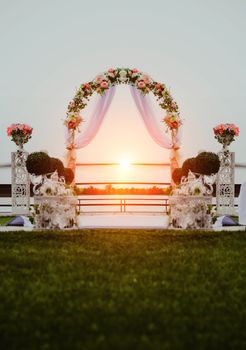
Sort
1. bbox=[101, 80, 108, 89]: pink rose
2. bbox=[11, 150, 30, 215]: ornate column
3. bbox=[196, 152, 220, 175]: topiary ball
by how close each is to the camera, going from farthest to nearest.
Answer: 1. bbox=[11, 150, 30, 215]: ornate column
2. bbox=[101, 80, 108, 89]: pink rose
3. bbox=[196, 152, 220, 175]: topiary ball

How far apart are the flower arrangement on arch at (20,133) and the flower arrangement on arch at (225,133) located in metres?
3.65

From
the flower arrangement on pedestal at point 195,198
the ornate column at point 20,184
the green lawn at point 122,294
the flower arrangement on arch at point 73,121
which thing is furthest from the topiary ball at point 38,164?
the ornate column at point 20,184

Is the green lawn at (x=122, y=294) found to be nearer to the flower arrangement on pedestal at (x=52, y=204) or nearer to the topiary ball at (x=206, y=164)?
the flower arrangement on pedestal at (x=52, y=204)

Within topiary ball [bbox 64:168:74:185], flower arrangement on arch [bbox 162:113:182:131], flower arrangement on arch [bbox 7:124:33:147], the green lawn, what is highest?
flower arrangement on arch [bbox 162:113:182:131]

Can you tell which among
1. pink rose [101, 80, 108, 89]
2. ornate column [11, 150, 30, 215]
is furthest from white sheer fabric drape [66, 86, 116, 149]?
ornate column [11, 150, 30, 215]

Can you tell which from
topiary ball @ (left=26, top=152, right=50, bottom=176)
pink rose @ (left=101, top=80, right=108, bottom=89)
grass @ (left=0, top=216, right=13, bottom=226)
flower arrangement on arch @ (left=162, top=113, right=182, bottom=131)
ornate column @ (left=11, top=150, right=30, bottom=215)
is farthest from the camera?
ornate column @ (left=11, top=150, right=30, bottom=215)

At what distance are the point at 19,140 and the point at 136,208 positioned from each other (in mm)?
2702

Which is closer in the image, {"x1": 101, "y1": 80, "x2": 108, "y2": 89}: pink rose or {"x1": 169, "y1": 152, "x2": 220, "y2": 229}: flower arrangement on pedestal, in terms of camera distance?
{"x1": 169, "y1": 152, "x2": 220, "y2": 229}: flower arrangement on pedestal

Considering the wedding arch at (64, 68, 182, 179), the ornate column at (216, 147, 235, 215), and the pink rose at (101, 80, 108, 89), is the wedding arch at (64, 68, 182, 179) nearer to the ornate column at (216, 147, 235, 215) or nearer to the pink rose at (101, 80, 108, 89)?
the pink rose at (101, 80, 108, 89)

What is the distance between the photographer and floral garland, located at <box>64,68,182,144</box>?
9.89 metres

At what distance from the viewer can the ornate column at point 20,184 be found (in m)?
10.7

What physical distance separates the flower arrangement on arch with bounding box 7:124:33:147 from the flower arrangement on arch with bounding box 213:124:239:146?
3654mm

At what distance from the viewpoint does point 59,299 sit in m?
3.41

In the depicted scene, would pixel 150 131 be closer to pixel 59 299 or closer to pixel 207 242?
pixel 207 242
